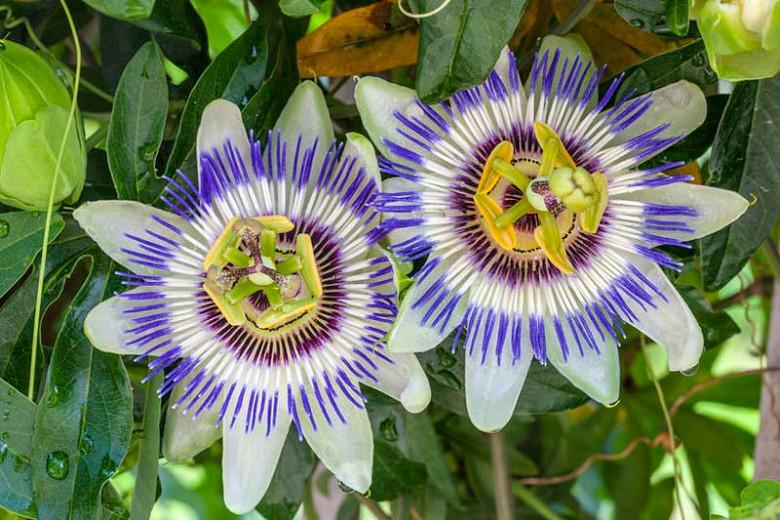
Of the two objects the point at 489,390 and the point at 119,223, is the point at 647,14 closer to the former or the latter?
the point at 489,390

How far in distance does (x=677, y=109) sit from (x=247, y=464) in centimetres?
54

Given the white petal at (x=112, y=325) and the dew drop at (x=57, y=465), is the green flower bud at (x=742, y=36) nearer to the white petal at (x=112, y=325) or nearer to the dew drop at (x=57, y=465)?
the white petal at (x=112, y=325)

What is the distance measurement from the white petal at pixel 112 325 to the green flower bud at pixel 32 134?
0.39ft

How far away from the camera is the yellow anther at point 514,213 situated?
1.01 metres

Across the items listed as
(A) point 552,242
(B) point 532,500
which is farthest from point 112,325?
(B) point 532,500

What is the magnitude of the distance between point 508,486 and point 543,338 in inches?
19.5

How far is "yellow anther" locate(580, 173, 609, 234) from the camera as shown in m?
0.97

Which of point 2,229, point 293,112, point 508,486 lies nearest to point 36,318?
point 2,229

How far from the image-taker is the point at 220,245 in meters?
0.97

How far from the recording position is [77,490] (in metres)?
0.99

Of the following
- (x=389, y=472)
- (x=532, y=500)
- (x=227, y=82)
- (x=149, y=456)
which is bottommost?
(x=532, y=500)

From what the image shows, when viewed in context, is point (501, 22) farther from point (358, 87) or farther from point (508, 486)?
point (508, 486)

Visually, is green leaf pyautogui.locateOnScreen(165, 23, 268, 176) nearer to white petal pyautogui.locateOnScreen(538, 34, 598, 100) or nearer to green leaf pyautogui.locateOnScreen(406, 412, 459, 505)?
white petal pyautogui.locateOnScreen(538, 34, 598, 100)

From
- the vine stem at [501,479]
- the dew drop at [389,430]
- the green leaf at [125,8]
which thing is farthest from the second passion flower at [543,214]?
the vine stem at [501,479]
